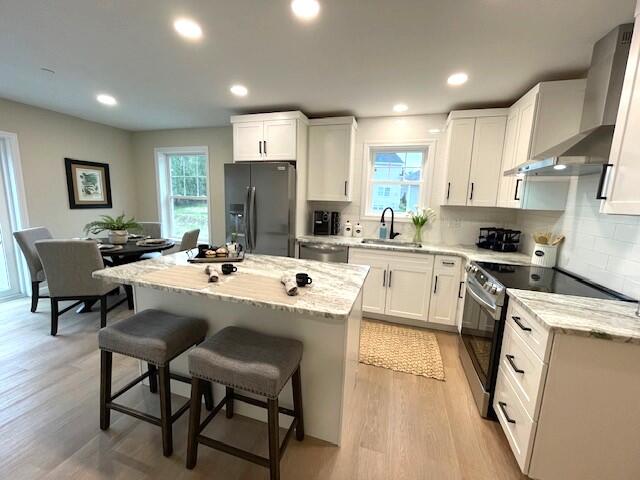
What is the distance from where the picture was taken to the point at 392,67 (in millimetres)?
2084

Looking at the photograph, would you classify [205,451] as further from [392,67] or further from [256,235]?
[392,67]

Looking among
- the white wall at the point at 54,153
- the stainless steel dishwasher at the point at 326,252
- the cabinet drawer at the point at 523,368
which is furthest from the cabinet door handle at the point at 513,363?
the white wall at the point at 54,153

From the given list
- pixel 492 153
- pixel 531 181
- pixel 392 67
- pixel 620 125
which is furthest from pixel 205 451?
pixel 492 153

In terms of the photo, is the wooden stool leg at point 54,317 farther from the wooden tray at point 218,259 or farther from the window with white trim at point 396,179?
the window with white trim at point 396,179

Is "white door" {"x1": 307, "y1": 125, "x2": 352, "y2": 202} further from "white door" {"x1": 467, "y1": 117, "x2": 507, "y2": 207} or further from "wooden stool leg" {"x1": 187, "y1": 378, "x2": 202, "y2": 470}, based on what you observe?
"wooden stool leg" {"x1": 187, "y1": 378, "x2": 202, "y2": 470}

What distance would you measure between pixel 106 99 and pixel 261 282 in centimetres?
322

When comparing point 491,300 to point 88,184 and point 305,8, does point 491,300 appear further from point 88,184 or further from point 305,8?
point 88,184

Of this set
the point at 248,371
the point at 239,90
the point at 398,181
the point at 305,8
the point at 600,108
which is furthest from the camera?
the point at 398,181

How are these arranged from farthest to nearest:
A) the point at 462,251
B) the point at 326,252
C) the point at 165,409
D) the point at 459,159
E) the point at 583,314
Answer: the point at 326,252, the point at 459,159, the point at 462,251, the point at 165,409, the point at 583,314

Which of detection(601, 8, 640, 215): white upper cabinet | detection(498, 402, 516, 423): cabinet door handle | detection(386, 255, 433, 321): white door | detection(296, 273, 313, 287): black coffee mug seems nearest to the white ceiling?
detection(601, 8, 640, 215): white upper cabinet

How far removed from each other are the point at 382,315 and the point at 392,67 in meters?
2.49

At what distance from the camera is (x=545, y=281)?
5.91ft

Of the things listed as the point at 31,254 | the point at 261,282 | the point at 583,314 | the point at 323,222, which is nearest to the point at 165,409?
the point at 261,282

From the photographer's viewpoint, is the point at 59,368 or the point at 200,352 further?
the point at 59,368
